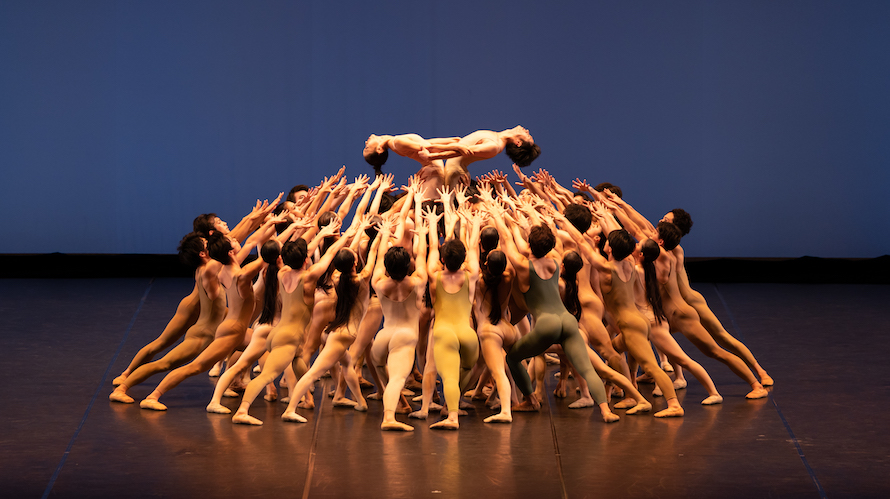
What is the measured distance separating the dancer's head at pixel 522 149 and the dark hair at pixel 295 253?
2001 millimetres

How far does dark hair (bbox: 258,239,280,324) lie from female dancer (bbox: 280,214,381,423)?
355mm

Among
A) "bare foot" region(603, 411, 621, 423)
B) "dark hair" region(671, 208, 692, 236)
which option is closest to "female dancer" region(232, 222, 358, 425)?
"bare foot" region(603, 411, 621, 423)

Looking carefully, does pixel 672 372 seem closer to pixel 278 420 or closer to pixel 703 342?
pixel 703 342

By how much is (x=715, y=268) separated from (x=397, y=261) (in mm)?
6001

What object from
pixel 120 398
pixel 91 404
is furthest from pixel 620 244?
pixel 91 404

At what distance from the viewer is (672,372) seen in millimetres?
7371

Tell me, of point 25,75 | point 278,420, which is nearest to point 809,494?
point 278,420

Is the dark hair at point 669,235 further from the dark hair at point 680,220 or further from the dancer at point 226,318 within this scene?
the dancer at point 226,318

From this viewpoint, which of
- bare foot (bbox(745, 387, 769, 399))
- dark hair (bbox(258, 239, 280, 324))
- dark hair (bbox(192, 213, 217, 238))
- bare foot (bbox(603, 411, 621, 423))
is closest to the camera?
bare foot (bbox(603, 411, 621, 423))

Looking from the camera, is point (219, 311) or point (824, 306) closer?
point (219, 311)

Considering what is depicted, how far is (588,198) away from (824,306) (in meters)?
3.51

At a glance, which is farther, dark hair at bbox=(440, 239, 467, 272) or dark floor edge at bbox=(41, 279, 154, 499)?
dark hair at bbox=(440, 239, 467, 272)

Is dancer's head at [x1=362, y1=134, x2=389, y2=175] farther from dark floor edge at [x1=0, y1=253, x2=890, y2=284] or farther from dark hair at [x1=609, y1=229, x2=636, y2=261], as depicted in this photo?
dark floor edge at [x1=0, y1=253, x2=890, y2=284]

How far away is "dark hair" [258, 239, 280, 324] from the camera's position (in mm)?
6285
